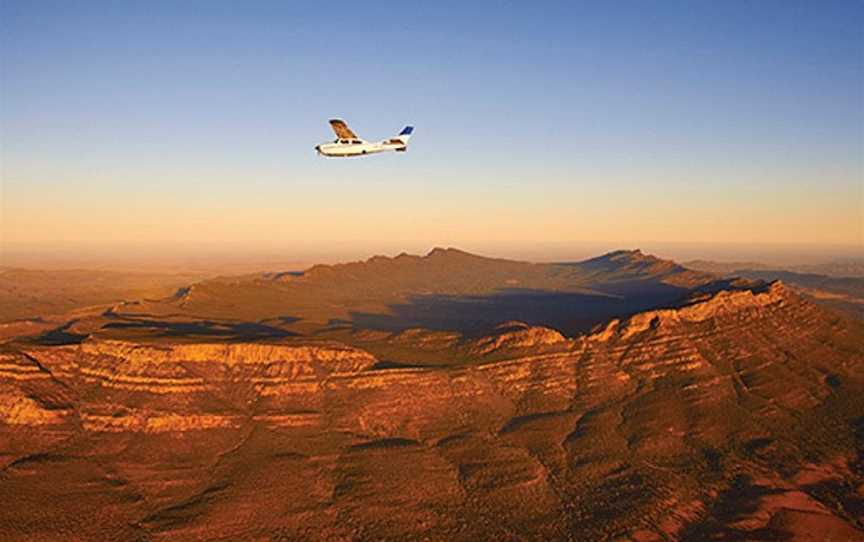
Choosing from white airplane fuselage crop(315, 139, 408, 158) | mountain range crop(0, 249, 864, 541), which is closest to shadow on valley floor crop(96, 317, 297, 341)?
mountain range crop(0, 249, 864, 541)

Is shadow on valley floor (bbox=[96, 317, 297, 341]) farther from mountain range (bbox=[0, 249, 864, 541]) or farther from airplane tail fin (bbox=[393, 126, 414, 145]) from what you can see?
airplane tail fin (bbox=[393, 126, 414, 145])

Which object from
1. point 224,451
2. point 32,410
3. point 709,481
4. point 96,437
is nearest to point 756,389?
point 709,481

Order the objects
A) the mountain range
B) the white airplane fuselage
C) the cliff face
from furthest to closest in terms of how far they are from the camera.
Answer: the white airplane fuselage, the cliff face, the mountain range

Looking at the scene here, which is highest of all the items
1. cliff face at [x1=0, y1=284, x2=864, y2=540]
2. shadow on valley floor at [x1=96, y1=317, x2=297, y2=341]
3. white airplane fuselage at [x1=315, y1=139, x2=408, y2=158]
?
white airplane fuselage at [x1=315, y1=139, x2=408, y2=158]

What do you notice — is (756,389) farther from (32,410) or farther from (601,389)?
(32,410)

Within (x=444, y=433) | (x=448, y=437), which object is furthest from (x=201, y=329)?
(x=448, y=437)

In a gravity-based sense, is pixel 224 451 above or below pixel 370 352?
below

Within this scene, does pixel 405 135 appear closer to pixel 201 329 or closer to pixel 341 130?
pixel 341 130

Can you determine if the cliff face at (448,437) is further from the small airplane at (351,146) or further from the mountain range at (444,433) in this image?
the small airplane at (351,146)
